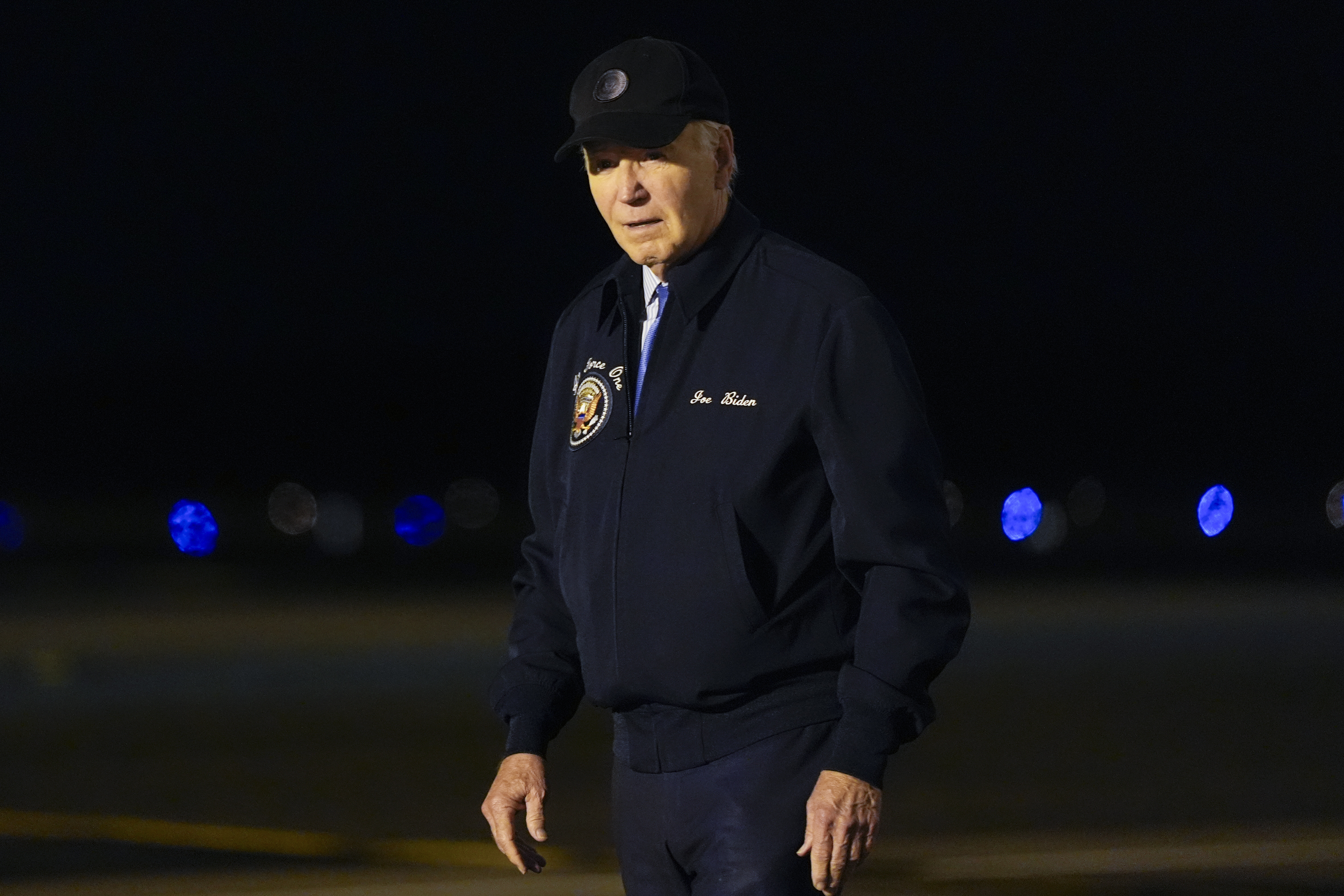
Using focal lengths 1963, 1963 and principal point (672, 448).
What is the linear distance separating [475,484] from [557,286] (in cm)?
1472

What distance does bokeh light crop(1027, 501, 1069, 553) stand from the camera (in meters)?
31.9

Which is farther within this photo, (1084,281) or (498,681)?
(1084,281)

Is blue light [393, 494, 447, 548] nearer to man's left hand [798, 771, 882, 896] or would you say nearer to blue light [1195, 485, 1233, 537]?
blue light [1195, 485, 1233, 537]

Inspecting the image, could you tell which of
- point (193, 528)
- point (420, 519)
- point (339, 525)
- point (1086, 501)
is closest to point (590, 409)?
point (193, 528)

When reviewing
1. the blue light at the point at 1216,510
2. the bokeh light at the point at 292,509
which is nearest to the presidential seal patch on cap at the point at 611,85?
the blue light at the point at 1216,510

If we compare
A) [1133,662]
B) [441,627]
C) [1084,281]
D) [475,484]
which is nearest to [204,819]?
[1133,662]

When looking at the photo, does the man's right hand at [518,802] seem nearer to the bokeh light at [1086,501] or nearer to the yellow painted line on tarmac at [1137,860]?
the yellow painted line on tarmac at [1137,860]

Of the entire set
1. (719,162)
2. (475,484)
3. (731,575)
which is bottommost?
(475,484)

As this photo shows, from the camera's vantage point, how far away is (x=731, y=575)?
2.90 meters

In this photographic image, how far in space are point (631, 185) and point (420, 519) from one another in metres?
33.3

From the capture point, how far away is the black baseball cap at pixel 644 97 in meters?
3.01

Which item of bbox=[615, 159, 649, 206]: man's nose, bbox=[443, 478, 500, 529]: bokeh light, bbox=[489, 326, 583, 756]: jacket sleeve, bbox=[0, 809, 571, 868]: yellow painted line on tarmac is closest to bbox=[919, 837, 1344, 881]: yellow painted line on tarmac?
bbox=[0, 809, 571, 868]: yellow painted line on tarmac

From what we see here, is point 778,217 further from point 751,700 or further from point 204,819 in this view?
point 751,700

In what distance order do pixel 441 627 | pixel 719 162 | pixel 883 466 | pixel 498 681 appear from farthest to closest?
pixel 441 627 → pixel 498 681 → pixel 719 162 → pixel 883 466
